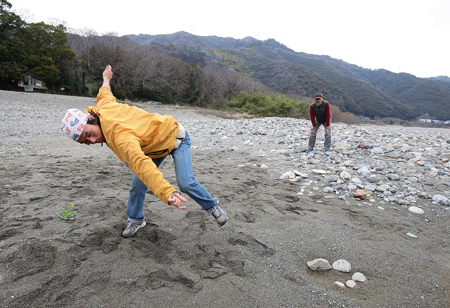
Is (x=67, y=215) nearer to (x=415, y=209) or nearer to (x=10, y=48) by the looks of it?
(x=415, y=209)

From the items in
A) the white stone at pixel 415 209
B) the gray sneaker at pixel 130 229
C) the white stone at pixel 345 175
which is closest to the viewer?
the gray sneaker at pixel 130 229

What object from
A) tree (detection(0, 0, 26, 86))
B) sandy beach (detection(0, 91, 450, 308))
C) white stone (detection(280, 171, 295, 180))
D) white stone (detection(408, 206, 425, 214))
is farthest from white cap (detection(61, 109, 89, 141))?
tree (detection(0, 0, 26, 86))

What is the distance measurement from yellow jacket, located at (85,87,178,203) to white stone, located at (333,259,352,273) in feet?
5.91

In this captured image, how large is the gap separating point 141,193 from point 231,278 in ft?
4.35

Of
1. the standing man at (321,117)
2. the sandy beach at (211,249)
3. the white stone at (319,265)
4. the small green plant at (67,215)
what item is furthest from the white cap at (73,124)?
A: the standing man at (321,117)

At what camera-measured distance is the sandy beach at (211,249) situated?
2088mm

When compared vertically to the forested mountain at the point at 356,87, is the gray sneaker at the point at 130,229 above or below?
below

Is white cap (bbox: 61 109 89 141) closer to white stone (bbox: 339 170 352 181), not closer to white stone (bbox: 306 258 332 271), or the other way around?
white stone (bbox: 306 258 332 271)

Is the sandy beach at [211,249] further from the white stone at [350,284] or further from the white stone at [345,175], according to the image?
the white stone at [345,175]

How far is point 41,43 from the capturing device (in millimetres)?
25172

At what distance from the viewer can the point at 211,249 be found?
275cm

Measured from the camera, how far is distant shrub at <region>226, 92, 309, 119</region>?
2358 cm

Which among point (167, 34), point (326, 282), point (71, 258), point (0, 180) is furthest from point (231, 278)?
point (167, 34)

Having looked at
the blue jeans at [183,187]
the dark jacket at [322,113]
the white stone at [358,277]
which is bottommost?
the white stone at [358,277]
